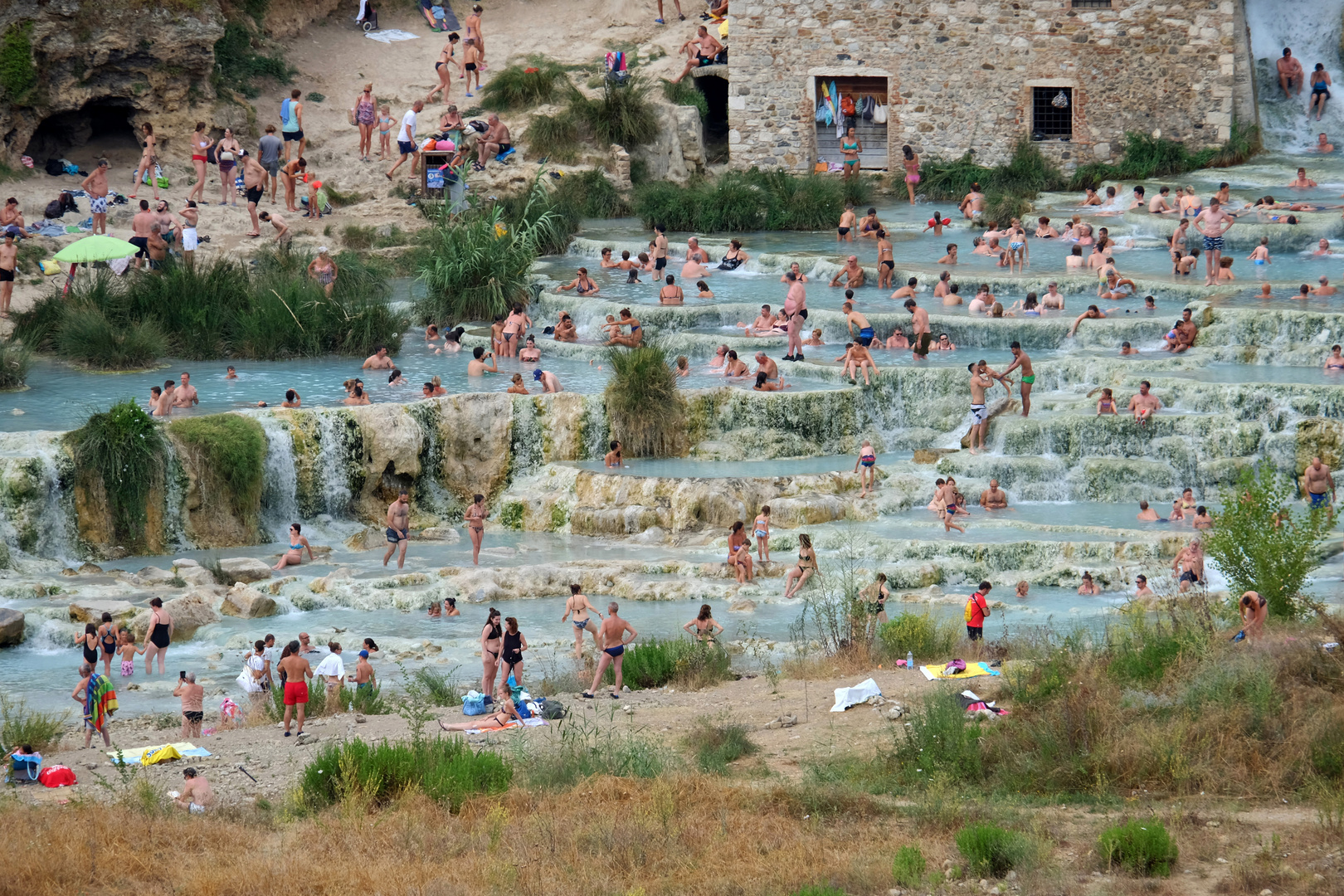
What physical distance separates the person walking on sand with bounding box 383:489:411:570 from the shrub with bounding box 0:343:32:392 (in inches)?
222

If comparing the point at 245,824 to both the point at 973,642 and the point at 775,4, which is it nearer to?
the point at 973,642

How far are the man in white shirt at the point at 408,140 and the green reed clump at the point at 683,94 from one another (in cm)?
477

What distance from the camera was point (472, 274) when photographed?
24719 mm

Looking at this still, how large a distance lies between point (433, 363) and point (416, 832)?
14.1 m

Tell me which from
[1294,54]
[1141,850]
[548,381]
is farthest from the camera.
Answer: [1294,54]

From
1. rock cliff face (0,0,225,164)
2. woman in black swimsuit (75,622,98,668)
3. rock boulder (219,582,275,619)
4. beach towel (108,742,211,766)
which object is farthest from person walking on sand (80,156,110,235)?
beach towel (108,742,211,766)

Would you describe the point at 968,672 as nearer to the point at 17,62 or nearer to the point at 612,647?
Answer: the point at 612,647

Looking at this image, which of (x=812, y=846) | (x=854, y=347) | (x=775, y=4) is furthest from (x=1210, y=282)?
(x=812, y=846)

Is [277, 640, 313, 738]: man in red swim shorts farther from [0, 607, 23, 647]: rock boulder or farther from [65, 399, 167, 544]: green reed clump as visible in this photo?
[65, 399, 167, 544]: green reed clump

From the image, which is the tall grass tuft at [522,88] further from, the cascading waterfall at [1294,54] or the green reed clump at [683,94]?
the cascading waterfall at [1294,54]

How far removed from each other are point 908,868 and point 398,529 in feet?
34.7

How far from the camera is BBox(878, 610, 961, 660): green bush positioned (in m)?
13.6

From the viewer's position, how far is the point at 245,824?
32.6ft

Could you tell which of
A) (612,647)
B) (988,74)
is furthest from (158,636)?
(988,74)
